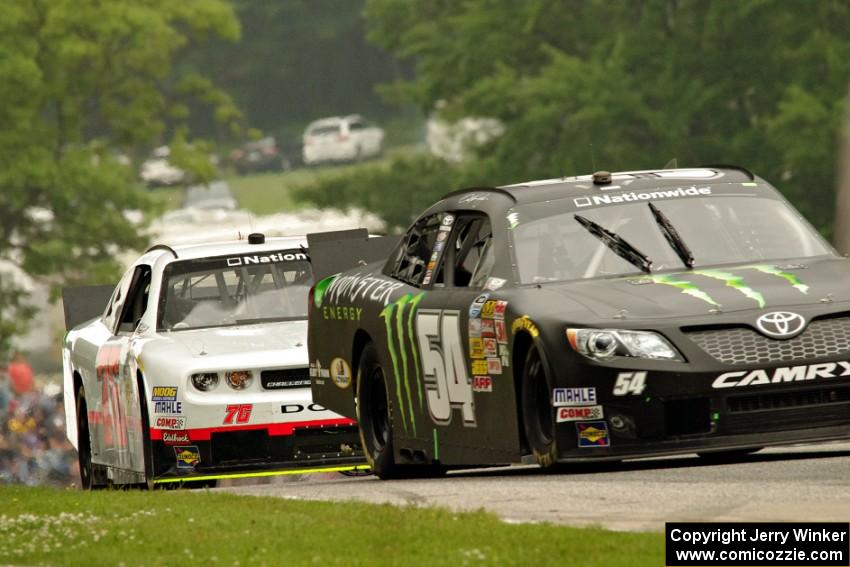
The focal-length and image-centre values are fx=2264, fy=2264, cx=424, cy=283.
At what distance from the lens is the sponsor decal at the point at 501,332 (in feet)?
34.7

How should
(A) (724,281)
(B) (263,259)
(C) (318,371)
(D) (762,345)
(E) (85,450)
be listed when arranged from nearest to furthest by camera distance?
(D) (762,345) < (A) (724,281) < (C) (318,371) < (B) (263,259) < (E) (85,450)

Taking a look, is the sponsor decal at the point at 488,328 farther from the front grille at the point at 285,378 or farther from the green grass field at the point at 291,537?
the front grille at the point at 285,378

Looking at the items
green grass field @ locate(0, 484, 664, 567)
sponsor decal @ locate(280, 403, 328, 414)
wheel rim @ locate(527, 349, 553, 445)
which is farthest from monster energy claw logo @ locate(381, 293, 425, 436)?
sponsor decal @ locate(280, 403, 328, 414)

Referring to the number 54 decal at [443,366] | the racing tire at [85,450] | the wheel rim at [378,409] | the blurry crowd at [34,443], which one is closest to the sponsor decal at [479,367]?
the number 54 decal at [443,366]

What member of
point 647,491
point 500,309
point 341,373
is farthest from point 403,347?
point 647,491

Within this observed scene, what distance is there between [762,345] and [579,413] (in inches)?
34.1

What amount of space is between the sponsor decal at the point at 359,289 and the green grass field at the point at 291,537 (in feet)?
6.76

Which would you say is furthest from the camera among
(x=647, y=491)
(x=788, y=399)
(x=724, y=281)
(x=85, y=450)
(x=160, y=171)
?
(x=160, y=171)

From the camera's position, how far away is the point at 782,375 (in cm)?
1002

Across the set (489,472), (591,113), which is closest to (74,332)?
(489,472)

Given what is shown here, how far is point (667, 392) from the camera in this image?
9.98m

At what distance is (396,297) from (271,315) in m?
2.98

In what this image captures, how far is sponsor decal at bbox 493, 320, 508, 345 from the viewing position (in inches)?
416

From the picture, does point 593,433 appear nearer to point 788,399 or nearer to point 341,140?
point 788,399
